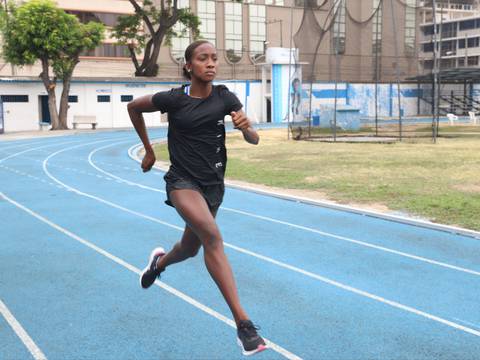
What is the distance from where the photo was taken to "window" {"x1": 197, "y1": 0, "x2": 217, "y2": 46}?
6122 centimetres

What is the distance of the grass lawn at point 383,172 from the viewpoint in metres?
10.3

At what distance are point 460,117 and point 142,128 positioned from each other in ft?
162

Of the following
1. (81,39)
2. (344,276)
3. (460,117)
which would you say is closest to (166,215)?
(344,276)

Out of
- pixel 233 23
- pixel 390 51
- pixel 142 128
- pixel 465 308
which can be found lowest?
pixel 465 308

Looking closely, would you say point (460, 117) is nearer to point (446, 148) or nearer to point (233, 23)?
point (233, 23)

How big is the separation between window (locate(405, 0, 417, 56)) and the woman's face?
26.1 m

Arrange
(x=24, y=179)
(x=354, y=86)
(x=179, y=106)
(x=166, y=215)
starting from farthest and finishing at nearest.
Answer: (x=354, y=86) < (x=24, y=179) < (x=166, y=215) < (x=179, y=106)

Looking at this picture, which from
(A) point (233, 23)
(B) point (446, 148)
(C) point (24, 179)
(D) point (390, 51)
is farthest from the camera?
(A) point (233, 23)

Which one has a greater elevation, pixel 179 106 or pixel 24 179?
pixel 179 106

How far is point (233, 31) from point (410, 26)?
36.7 m

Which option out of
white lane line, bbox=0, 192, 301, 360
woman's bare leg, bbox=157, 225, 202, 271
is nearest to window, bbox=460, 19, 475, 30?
white lane line, bbox=0, 192, 301, 360

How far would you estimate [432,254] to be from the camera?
7027 mm

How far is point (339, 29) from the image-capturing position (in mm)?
29766

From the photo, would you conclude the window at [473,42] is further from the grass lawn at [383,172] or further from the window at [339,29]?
the grass lawn at [383,172]
